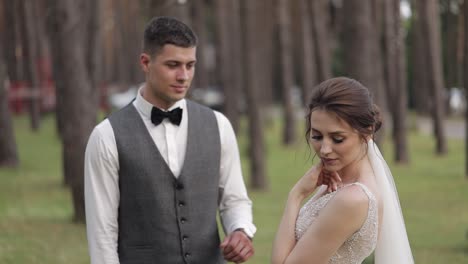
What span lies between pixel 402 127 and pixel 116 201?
65.6 feet

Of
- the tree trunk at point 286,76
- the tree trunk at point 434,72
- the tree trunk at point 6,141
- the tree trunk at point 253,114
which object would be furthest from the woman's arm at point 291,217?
the tree trunk at point 286,76

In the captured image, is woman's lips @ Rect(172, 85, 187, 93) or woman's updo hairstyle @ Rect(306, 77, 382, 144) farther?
woman's lips @ Rect(172, 85, 187, 93)

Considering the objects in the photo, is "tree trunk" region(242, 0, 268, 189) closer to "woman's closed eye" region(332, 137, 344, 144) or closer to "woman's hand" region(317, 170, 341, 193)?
"woman's hand" region(317, 170, 341, 193)

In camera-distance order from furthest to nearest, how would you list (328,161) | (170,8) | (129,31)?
(129,31) → (170,8) → (328,161)

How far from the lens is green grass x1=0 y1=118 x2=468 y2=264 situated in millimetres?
10906

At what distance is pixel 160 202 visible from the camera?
474 cm

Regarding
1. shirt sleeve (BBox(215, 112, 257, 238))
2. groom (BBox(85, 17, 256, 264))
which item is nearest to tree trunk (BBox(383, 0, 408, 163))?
shirt sleeve (BBox(215, 112, 257, 238))

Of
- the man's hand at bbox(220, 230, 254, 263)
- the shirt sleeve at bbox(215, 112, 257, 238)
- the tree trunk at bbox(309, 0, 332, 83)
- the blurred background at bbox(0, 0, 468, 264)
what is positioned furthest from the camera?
the tree trunk at bbox(309, 0, 332, 83)

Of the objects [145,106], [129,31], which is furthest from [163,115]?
[129,31]

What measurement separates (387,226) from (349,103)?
0.60 m

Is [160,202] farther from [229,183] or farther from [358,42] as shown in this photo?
[358,42]

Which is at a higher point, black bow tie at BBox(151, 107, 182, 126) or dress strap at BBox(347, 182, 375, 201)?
black bow tie at BBox(151, 107, 182, 126)

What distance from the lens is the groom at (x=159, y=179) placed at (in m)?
4.66

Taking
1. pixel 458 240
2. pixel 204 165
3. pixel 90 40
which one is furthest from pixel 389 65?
pixel 204 165
